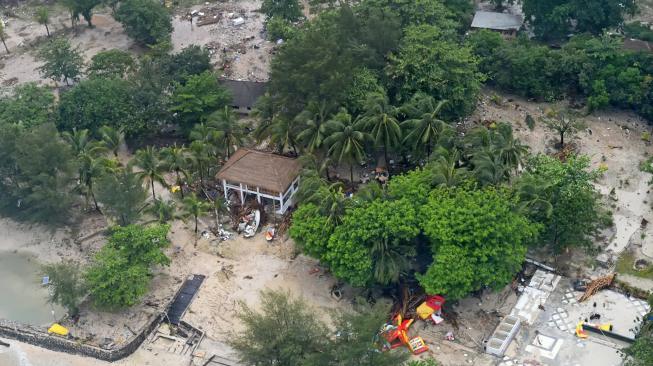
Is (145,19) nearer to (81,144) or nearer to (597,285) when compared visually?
(81,144)

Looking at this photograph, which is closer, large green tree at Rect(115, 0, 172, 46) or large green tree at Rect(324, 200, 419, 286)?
large green tree at Rect(324, 200, 419, 286)

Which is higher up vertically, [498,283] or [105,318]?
[498,283]

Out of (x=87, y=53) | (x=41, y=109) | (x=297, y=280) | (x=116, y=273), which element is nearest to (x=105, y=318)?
(x=116, y=273)

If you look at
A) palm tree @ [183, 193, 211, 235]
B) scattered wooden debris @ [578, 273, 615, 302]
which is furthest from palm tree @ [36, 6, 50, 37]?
scattered wooden debris @ [578, 273, 615, 302]

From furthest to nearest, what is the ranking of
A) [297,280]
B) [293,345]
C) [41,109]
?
1. [41,109]
2. [297,280]
3. [293,345]

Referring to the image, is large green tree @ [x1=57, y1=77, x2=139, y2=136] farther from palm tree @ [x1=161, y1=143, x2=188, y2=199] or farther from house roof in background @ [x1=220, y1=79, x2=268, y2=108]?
house roof in background @ [x1=220, y1=79, x2=268, y2=108]

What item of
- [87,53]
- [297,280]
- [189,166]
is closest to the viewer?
[297,280]

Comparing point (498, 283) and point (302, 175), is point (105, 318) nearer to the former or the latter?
point (302, 175)

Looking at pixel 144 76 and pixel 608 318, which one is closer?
pixel 608 318
